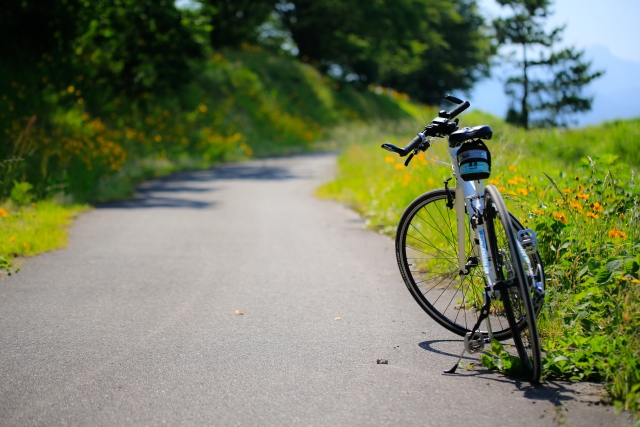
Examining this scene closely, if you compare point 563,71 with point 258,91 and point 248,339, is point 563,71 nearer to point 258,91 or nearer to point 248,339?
point 258,91

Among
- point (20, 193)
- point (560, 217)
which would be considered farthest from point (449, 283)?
point (20, 193)

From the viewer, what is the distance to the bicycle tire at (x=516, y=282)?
A: 3.59 meters

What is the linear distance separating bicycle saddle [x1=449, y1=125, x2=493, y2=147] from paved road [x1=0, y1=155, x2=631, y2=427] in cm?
134

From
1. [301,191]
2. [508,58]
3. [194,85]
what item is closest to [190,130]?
[194,85]

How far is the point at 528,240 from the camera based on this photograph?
379cm

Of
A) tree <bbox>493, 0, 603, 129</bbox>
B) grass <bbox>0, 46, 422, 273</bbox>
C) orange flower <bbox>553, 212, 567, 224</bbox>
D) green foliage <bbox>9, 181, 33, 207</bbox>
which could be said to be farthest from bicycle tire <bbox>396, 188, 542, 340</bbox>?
tree <bbox>493, 0, 603, 129</bbox>

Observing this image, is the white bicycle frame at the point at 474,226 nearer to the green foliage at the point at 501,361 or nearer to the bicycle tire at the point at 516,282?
the bicycle tire at the point at 516,282

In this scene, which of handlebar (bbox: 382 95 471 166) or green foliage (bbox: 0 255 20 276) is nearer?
handlebar (bbox: 382 95 471 166)

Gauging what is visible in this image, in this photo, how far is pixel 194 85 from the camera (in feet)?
88.4

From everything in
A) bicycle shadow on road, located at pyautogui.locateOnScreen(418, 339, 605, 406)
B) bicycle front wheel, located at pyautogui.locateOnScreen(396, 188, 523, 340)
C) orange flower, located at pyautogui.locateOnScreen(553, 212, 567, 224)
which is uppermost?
orange flower, located at pyautogui.locateOnScreen(553, 212, 567, 224)

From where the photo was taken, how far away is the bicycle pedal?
3.79 meters

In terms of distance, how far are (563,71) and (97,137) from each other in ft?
59.4

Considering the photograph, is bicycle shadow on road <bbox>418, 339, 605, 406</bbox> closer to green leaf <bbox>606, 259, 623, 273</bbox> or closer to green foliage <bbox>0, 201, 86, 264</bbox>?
green leaf <bbox>606, 259, 623, 273</bbox>

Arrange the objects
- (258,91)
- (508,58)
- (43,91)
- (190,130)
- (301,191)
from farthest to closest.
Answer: (258,91), (508,58), (190,130), (43,91), (301,191)
